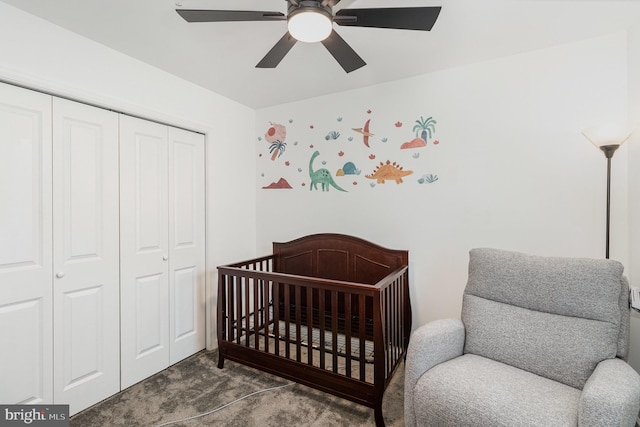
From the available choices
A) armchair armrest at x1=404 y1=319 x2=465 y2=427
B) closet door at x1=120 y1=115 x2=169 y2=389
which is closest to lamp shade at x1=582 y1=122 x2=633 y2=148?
armchair armrest at x1=404 y1=319 x2=465 y2=427

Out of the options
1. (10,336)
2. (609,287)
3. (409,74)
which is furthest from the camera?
(409,74)

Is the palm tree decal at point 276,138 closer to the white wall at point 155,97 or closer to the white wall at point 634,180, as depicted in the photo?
the white wall at point 155,97

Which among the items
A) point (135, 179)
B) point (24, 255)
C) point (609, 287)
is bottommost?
point (609, 287)

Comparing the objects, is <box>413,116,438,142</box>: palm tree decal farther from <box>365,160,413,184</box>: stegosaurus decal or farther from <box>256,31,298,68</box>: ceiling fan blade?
<box>256,31,298,68</box>: ceiling fan blade

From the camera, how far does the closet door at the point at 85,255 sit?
1.80 meters

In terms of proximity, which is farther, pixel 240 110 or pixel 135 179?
pixel 240 110

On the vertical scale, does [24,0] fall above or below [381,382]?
above

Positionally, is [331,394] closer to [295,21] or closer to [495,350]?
[495,350]

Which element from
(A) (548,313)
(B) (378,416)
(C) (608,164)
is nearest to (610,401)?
(A) (548,313)

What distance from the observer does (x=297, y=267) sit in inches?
114

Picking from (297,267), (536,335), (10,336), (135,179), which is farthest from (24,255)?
(536,335)

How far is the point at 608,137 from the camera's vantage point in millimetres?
1705

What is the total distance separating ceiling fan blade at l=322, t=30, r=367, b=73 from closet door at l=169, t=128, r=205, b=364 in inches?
60.4

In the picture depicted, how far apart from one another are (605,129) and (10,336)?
351 centimetres
